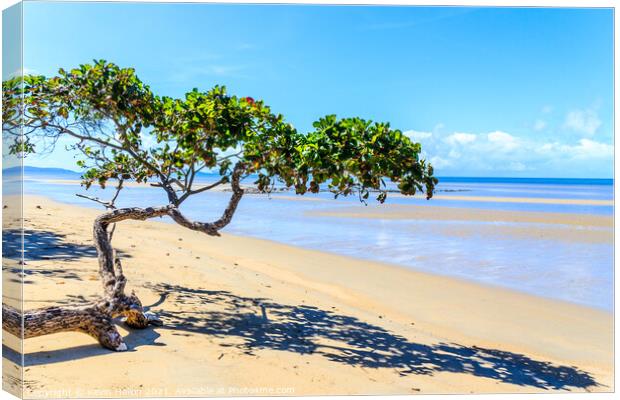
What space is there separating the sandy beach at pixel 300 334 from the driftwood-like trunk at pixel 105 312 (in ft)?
0.45

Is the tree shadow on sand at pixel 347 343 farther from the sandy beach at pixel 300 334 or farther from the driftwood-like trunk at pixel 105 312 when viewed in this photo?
the driftwood-like trunk at pixel 105 312

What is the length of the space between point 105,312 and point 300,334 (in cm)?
225

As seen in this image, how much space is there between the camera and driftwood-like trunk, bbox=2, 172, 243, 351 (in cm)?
439

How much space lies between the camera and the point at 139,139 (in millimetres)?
6176

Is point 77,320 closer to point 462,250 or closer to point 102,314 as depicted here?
point 102,314

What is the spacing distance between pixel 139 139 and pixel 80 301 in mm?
2173

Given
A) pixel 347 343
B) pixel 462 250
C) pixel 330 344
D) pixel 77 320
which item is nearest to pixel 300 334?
pixel 330 344

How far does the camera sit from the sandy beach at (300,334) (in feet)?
14.4

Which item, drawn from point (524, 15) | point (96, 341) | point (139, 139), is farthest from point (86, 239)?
point (524, 15)

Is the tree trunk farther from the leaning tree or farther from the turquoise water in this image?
the turquoise water

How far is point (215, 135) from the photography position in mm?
5410

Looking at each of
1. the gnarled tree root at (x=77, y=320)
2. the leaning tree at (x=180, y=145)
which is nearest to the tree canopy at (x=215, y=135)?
the leaning tree at (x=180, y=145)

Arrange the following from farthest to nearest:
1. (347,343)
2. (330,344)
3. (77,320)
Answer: (347,343), (330,344), (77,320)

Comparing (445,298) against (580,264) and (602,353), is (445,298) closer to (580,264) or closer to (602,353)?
(602,353)
